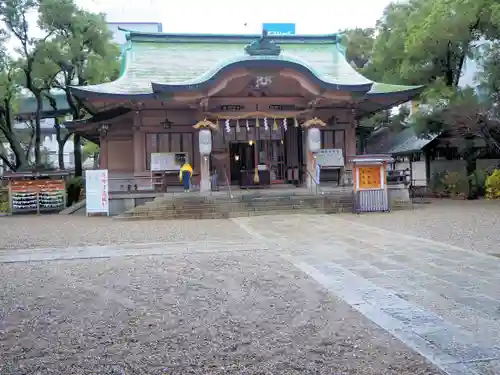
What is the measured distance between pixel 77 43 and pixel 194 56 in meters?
5.69

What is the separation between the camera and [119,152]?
66.5ft

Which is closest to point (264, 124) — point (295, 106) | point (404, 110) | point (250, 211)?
point (295, 106)

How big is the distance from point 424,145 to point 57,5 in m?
18.8

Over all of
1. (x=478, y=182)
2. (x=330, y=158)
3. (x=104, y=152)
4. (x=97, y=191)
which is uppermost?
(x=104, y=152)

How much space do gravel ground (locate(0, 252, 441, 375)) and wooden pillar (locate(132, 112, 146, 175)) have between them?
12027mm

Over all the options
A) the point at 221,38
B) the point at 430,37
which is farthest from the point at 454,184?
the point at 221,38

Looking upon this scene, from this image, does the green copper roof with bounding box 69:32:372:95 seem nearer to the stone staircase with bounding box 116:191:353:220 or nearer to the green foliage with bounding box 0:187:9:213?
the stone staircase with bounding box 116:191:353:220

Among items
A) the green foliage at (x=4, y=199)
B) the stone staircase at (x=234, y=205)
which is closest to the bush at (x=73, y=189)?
the green foliage at (x=4, y=199)

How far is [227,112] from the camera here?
18688mm

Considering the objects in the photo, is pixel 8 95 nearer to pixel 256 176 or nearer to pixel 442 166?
pixel 256 176

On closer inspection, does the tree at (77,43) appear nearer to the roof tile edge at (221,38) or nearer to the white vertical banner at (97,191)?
the roof tile edge at (221,38)

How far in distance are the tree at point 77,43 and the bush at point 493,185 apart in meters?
18.1

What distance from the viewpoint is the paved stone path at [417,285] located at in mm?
4129

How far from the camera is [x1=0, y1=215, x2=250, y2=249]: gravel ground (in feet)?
34.6
